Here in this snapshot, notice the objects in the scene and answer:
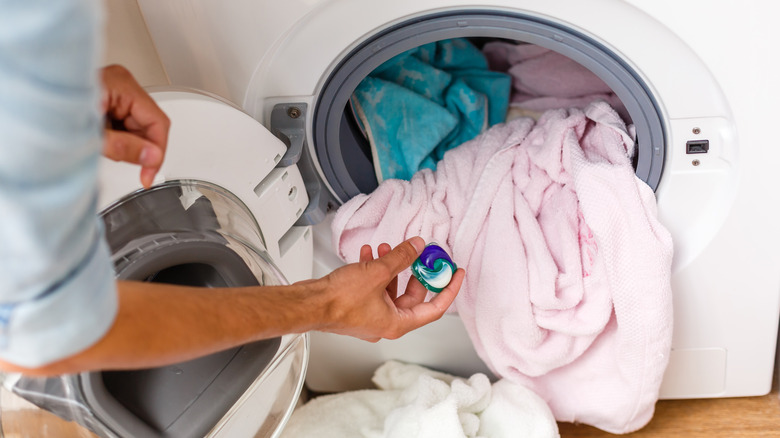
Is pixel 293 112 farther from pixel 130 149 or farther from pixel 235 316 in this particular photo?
pixel 235 316

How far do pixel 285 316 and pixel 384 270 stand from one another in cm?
16

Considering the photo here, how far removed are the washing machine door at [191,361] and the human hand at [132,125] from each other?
8 centimetres

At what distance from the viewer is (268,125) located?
84cm

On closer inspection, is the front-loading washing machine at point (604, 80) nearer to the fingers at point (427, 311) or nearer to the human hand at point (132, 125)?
the human hand at point (132, 125)

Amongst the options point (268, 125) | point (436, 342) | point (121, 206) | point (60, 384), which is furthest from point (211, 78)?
point (436, 342)

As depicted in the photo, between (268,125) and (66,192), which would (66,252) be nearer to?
(66,192)

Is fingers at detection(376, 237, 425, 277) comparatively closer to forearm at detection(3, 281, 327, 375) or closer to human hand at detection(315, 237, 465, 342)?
human hand at detection(315, 237, 465, 342)

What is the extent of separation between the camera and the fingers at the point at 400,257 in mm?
673

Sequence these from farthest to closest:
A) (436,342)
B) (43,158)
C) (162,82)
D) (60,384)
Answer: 1. (436,342)
2. (162,82)
3. (60,384)
4. (43,158)

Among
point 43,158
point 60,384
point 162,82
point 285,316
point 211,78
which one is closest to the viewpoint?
point 43,158

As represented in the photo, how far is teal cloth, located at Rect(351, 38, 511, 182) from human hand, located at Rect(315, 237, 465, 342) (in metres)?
0.24

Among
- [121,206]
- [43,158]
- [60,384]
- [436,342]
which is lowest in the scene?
[436,342]

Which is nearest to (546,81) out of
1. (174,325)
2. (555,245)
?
(555,245)

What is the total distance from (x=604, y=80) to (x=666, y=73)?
0.23 ft
